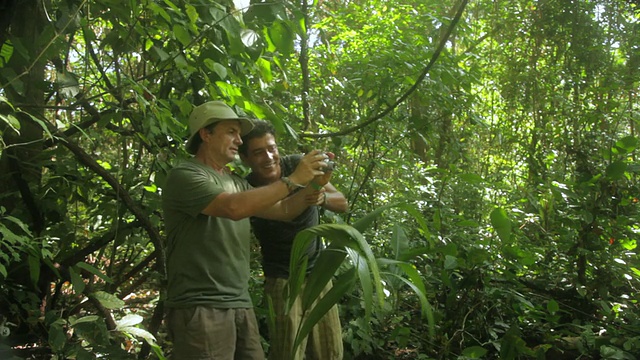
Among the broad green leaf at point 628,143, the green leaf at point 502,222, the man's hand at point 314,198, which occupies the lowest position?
the green leaf at point 502,222

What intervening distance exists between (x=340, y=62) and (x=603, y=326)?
9.53ft

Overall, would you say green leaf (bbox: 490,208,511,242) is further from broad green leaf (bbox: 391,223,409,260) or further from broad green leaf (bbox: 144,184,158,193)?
broad green leaf (bbox: 144,184,158,193)

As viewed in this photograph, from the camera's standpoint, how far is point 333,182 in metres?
4.29

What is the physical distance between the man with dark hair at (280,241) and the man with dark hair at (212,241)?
0.24 m

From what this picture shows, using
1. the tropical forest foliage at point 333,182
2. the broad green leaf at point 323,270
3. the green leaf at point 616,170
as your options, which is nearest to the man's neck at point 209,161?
the tropical forest foliage at point 333,182

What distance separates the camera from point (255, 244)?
440 cm

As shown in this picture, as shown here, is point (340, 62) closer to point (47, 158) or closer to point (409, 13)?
point (409, 13)

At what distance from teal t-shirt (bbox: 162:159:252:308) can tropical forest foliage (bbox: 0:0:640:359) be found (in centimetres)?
25

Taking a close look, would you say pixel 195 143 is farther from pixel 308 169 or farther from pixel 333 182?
pixel 333 182

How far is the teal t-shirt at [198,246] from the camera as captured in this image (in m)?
2.28

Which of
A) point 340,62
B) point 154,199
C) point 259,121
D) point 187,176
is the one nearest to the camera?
point 187,176

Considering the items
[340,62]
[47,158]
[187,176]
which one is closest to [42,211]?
[47,158]

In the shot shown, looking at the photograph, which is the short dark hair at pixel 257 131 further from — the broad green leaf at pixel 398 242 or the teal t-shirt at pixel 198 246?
the broad green leaf at pixel 398 242

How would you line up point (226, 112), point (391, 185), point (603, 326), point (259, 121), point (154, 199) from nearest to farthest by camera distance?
point (226, 112)
point (259, 121)
point (154, 199)
point (603, 326)
point (391, 185)
